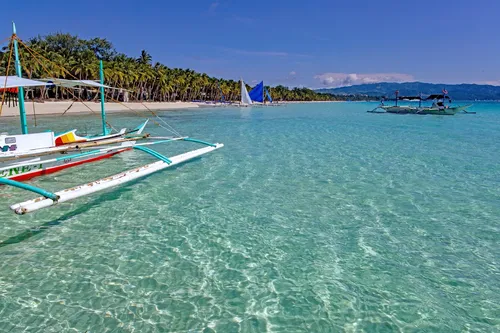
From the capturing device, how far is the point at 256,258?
6746mm

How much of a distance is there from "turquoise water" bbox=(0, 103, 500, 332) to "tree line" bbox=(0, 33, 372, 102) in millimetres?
44343

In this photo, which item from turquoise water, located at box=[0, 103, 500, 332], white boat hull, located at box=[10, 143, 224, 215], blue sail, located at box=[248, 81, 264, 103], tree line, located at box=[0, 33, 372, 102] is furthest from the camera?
blue sail, located at box=[248, 81, 264, 103]

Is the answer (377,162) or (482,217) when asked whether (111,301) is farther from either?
(377,162)

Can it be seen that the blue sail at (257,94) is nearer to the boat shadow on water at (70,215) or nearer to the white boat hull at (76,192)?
the boat shadow on water at (70,215)

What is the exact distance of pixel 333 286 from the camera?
584 cm

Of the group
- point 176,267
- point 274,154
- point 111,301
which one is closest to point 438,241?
point 176,267

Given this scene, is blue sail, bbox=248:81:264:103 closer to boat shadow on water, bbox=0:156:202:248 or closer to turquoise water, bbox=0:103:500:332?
turquoise water, bbox=0:103:500:332

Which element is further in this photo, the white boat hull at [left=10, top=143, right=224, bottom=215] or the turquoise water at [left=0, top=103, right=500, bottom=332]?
the white boat hull at [left=10, top=143, right=224, bottom=215]

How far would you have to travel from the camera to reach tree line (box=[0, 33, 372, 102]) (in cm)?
5638

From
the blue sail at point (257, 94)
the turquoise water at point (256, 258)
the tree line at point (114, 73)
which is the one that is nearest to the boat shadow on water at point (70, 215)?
the turquoise water at point (256, 258)

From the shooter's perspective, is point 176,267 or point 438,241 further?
point 438,241

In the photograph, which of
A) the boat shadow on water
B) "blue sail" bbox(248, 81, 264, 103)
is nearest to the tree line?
"blue sail" bbox(248, 81, 264, 103)

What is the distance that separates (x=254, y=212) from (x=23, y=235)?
5330mm

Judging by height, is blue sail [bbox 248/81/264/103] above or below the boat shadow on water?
above
